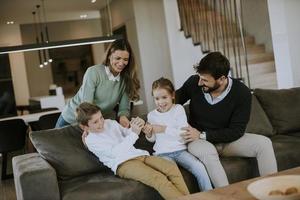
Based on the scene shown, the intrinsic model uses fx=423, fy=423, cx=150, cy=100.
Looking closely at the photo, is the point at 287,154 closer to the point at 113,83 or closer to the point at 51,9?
the point at 113,83

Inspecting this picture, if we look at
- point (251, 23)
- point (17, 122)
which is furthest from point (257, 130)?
point (251, 23)

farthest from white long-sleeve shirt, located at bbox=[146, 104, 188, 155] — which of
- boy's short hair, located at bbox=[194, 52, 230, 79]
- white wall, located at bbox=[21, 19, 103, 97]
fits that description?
white wall, located at bbox=[21, 19, 103, 97]

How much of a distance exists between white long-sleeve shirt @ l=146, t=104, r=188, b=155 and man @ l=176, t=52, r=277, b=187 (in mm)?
64

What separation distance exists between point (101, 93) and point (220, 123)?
2.84ft

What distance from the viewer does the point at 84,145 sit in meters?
2.96

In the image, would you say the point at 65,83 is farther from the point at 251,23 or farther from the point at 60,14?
the point at 251,23

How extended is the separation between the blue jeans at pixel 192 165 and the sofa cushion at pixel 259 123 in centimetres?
79

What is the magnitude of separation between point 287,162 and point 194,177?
762 mm

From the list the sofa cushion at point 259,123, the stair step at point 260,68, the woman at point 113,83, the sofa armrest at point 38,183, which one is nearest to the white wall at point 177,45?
the stair step at point 260,68

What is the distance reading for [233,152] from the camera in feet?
9.45

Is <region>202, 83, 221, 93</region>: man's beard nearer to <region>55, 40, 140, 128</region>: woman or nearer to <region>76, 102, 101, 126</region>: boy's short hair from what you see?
<region>55, 40, 140, 128</region>: woman

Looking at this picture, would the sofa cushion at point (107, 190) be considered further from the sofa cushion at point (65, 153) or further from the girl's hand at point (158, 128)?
the girl's hand at point (158, 128)

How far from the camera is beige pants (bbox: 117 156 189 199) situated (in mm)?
2525

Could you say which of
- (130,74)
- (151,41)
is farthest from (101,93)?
(151,41)
